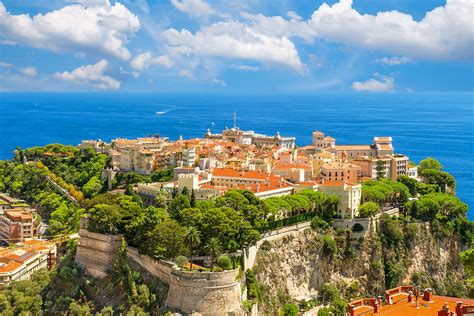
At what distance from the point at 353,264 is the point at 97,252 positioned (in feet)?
61.0

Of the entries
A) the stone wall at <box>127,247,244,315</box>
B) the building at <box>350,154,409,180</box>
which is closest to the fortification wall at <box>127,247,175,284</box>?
the stone wall at <box>127,247,244,315</box>

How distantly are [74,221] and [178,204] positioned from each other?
14.9 meters

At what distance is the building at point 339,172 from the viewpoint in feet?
173

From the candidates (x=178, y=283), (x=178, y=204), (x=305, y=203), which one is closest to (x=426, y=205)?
(x=305, y=203)

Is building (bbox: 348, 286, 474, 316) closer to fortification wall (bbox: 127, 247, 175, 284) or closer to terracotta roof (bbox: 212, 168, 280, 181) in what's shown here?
fortification wall (bbox: 127, 247, 175, 284)

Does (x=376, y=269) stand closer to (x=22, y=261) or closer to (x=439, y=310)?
(x=439, y=310)

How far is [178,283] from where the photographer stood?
33.1 m

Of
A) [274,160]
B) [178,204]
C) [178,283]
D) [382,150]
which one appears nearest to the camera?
[178,283]

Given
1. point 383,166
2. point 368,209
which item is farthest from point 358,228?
point 383,166

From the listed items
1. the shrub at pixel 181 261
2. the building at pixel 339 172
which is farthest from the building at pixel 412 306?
the building at pixel 339 172

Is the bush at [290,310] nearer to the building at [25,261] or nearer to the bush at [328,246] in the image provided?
the bush at [328,246]

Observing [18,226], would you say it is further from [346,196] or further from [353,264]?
[353,264]

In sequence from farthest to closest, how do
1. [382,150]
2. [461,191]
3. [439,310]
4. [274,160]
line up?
[461,191] < [382,150] < [274,160] < [439,310]

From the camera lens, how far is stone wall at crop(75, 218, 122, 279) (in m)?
38.2
